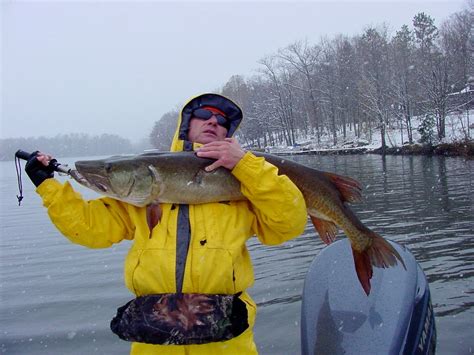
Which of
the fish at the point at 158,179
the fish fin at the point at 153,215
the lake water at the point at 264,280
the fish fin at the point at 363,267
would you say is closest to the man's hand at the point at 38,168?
the fish at the point at 158,179

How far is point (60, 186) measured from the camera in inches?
90.8

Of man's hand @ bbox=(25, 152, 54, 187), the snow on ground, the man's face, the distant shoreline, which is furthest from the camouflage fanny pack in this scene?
the snow on ground

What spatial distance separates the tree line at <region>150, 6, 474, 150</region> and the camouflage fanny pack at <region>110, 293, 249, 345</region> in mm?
35483

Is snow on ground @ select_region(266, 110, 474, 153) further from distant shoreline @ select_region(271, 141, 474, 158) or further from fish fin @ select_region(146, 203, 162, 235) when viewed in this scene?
fish fin @ select_region(146, 203, 162, 235)

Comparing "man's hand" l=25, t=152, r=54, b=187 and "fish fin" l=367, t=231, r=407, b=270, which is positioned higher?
"man's hand" l=25, t=152, r=54, b=187

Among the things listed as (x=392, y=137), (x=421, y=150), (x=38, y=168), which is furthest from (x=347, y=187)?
(x=392, y=137)

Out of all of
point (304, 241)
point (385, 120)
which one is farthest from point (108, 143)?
point (304, 241)

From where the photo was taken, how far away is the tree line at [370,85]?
41.8 m

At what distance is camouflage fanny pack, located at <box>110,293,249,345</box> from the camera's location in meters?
A: 2.14

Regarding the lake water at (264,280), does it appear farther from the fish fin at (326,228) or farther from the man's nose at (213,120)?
the man's nose at (213,120)

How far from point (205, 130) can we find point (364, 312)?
1.62m

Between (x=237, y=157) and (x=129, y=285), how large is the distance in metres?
0.87

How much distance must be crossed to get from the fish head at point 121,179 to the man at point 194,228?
9 centimetres

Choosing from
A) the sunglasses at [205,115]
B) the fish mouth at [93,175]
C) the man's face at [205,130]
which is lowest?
the fish mouth at [93,175]
